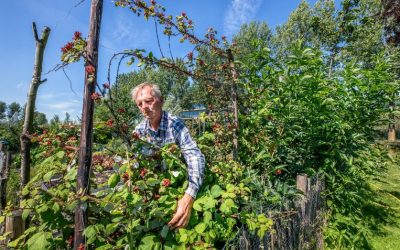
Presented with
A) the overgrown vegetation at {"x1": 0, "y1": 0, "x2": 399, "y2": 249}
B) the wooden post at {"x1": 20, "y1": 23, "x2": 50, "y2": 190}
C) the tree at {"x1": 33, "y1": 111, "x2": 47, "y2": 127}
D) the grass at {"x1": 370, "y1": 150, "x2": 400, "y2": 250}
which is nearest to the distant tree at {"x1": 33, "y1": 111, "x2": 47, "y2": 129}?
the tree at {"x1": 33, "y1": 111, "x2": 47, "y2": 127}

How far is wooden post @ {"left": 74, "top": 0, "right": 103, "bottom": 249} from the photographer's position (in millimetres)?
1451

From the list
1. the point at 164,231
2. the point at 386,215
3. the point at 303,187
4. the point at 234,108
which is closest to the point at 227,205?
the point at 164,231

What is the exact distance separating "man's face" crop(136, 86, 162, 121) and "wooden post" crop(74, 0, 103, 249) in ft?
2.60

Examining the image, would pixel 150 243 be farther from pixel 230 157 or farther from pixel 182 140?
pixel 230 157

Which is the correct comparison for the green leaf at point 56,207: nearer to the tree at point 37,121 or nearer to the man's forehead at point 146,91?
the tree at point 37,121

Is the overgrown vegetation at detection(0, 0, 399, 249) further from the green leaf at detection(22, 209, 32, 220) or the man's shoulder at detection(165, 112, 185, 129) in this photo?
the man's shoulder at detection(165, 112, 185, 129)

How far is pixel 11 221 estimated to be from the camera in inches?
64.6

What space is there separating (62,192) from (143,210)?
1.77 ft

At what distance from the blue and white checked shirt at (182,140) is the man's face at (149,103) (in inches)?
2.8

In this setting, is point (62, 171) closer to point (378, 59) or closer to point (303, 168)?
point (303, 168)

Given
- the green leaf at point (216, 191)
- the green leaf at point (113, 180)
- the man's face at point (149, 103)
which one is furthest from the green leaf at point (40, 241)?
the man's face at point (149, 103)

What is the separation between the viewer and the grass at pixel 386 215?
14.9 ft

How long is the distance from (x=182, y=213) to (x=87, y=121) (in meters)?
0.79

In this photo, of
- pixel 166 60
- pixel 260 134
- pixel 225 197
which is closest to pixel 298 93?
pixel 260 134
